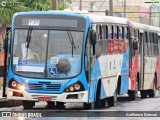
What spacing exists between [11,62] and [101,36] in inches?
135

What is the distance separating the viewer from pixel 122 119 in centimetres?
1769

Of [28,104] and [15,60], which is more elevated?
[15,60]

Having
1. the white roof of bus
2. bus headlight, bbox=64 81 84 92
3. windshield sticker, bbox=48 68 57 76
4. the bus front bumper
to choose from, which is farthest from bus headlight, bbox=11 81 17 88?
the white roof of bus

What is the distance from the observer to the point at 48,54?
20.2 meters

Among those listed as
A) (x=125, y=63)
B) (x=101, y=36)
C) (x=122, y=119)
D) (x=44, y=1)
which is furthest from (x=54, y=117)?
(x=44, y=1)

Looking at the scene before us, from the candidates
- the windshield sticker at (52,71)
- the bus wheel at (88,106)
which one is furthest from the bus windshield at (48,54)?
the bus wheel at (88,106)

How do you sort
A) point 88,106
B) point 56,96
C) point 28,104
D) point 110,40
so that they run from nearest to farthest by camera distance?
point 56,96, point 28,104, point 88,106, point 110,40

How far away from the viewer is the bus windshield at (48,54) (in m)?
20.1

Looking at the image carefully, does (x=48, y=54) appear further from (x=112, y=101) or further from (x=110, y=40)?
(x=112, y=101)

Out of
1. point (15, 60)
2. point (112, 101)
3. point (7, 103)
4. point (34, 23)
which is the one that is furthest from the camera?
point (112, 101)

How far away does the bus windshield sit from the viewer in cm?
Result: 2014

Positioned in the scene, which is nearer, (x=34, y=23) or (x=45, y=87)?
(x=45, y=87)

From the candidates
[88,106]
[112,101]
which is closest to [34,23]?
[88,106]

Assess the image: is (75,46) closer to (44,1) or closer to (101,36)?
(101,36)
